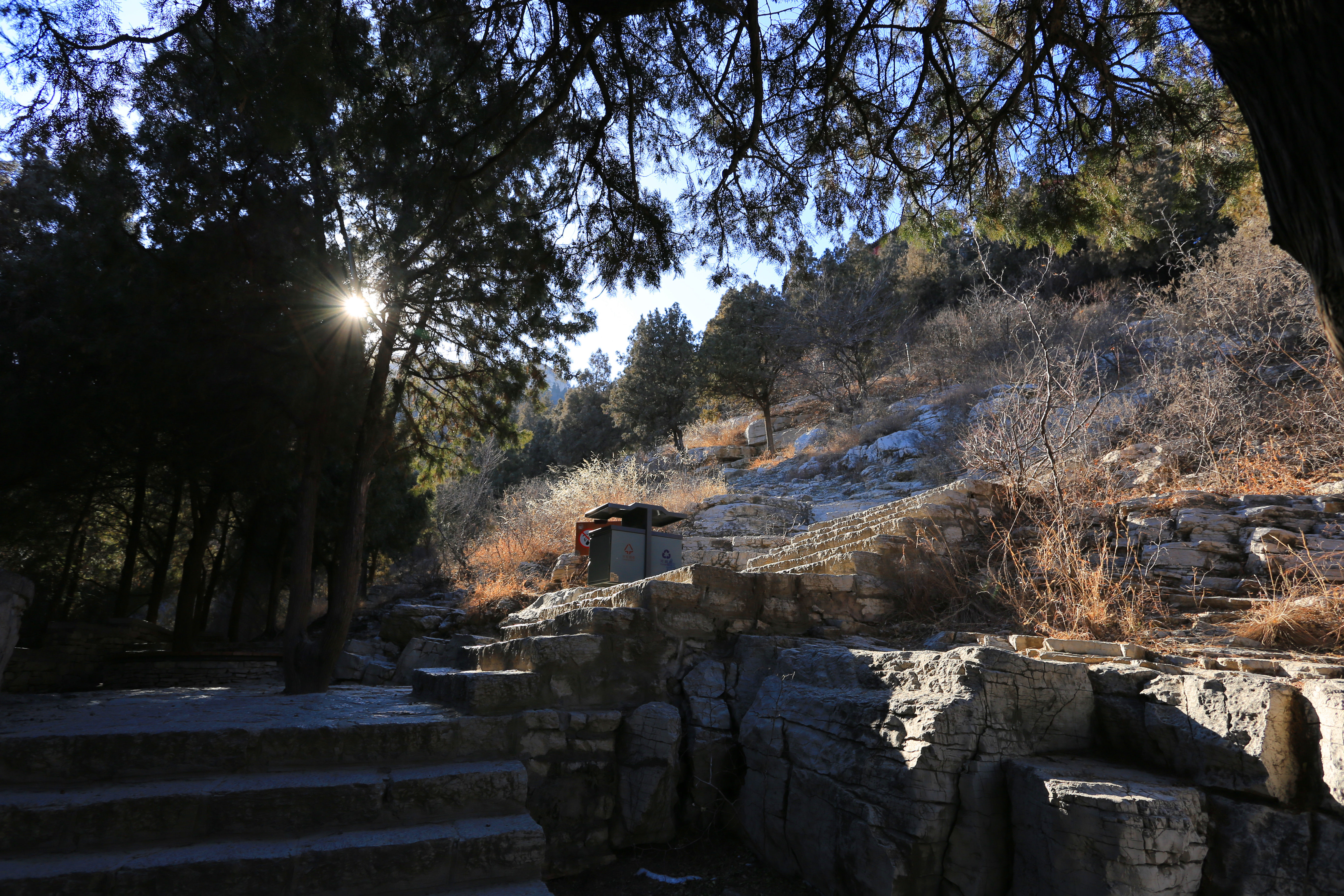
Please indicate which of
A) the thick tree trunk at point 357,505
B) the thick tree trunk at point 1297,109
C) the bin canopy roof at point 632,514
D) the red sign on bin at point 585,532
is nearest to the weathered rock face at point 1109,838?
the thick tree trunk at point 1297,109

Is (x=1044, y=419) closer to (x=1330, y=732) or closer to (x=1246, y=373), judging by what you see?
(x=1330, y=732)

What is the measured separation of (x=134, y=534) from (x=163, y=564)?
1735mm

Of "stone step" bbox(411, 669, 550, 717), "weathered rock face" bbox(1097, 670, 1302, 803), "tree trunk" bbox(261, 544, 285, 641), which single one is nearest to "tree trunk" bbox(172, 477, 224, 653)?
"tree trunk" bbox(261, 544, 285, 641)

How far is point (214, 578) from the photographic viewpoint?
13680mm

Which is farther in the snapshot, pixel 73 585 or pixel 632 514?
pixel 73 585

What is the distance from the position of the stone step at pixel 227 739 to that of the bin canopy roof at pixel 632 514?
4.03 metres

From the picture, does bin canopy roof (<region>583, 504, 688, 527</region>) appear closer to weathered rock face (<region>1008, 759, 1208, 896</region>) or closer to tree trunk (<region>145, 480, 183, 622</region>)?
weathered rock face (<region>1008, 759, 1208, 896</region>)

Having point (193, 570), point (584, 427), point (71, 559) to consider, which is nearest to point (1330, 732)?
point (193, 570)

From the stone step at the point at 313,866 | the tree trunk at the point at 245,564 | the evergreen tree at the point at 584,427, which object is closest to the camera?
the stone step at the point at 313,866

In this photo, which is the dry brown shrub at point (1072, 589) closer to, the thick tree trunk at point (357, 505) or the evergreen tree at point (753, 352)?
the thick tree trunk at point (357, 505)

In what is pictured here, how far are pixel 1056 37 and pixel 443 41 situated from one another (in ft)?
11.4

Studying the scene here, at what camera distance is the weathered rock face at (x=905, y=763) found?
2482 mm

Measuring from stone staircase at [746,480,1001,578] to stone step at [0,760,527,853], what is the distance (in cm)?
290

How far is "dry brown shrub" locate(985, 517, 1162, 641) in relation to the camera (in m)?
3.91
